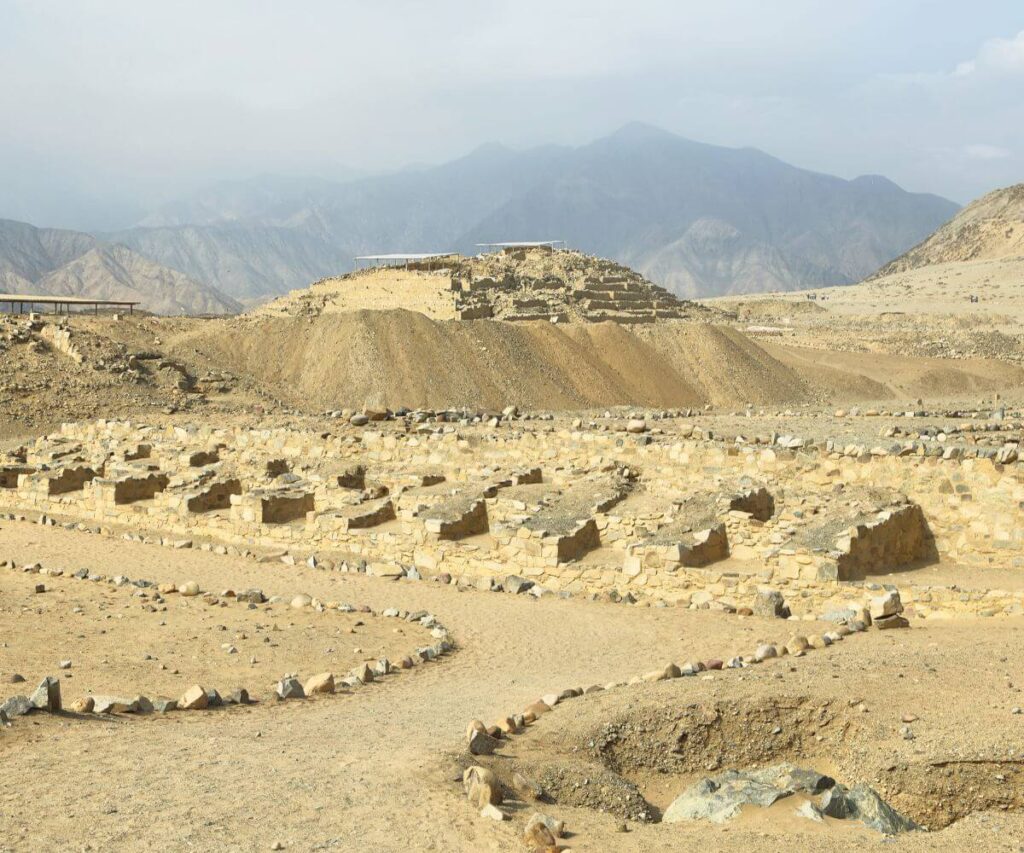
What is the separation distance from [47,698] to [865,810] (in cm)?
491

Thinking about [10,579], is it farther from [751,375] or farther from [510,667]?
A: [751,375]

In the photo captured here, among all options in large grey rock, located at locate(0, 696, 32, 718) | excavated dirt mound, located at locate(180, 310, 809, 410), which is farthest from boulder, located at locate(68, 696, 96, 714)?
excavated dirt mound, located at locate(180, 310, 809, 410)

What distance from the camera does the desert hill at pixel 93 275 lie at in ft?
413

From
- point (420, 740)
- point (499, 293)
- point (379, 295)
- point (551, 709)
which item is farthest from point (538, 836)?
point (499, 293)

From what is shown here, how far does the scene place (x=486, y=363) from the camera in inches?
1394

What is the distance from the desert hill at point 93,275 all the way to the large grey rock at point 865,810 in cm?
11774

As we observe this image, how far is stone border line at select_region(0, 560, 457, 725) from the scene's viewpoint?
7.00 metres

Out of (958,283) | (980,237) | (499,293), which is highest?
(980,237)

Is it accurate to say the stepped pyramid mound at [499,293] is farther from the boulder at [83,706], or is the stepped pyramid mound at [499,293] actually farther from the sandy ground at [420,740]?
the boulder at [83,706]

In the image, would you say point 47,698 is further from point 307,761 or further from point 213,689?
point 307,761

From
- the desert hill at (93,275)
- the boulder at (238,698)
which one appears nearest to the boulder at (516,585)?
the boulder at (238,698)

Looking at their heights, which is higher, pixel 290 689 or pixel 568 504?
pixel 568 504

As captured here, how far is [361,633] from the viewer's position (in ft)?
34.4

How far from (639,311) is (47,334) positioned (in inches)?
941
